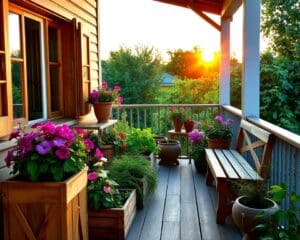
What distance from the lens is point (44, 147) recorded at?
2229 mm

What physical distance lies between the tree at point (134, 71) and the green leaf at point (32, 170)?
9.44m

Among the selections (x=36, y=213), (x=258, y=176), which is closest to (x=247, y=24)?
(x=258, y=176)

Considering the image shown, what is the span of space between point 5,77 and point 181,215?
1927mm

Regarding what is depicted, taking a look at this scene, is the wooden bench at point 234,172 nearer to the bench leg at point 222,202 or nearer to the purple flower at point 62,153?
the bench leg at point 222,202

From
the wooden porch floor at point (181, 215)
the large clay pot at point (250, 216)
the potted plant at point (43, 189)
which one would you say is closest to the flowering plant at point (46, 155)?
the potted plant at point (43, 189)

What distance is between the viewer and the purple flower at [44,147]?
2208 millimetres

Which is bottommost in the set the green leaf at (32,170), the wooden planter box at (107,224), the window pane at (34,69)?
the wooden planter box at (107,224)

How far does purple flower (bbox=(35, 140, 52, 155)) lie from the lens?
7.24 feet

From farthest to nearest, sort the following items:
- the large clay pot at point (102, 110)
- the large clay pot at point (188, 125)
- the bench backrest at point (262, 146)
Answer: the large clay pot at point (188, 125)
the large clay pot at point (102, 110)
the bench backrest at point (262, 146)

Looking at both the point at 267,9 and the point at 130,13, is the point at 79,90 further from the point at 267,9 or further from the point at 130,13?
the point at 130,13

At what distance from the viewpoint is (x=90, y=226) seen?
116 inches

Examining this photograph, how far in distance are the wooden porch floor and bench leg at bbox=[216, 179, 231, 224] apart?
0.23ft

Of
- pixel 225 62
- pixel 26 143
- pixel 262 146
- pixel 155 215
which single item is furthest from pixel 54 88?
pixel 225 62

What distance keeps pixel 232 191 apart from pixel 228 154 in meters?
1.09
